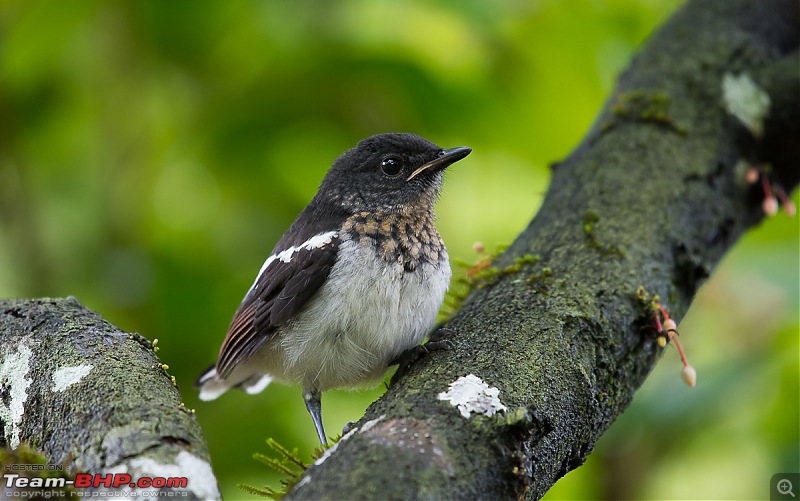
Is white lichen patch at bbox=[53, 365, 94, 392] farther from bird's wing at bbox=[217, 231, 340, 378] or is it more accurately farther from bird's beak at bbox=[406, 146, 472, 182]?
bird's beak at bbox=[406, 146, 472, 182]

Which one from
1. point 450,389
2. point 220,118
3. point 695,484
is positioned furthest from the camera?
point 695,484

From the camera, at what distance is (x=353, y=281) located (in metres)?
3.36

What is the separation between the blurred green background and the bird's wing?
0.62 m

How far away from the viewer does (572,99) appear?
4.96 meters

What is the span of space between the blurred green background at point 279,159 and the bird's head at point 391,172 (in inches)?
22.8

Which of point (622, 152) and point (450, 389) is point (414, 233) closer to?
point (622, 152)

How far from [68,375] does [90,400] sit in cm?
19

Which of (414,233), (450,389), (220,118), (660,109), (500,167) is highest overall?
(220,118)

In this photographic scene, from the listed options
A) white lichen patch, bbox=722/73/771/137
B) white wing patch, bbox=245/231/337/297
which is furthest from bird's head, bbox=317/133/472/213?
white lichen patch, bbox=722/73/771/137

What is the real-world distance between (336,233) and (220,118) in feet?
4.63

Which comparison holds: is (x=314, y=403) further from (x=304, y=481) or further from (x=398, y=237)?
(x=304, y=481)

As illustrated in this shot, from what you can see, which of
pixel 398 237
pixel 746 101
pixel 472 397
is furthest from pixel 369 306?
pixel 746 101

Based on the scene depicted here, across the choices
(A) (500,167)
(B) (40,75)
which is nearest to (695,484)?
(A) (500,167)

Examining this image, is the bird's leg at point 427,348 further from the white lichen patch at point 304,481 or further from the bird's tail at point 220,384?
the bird's tail at point 220,384
